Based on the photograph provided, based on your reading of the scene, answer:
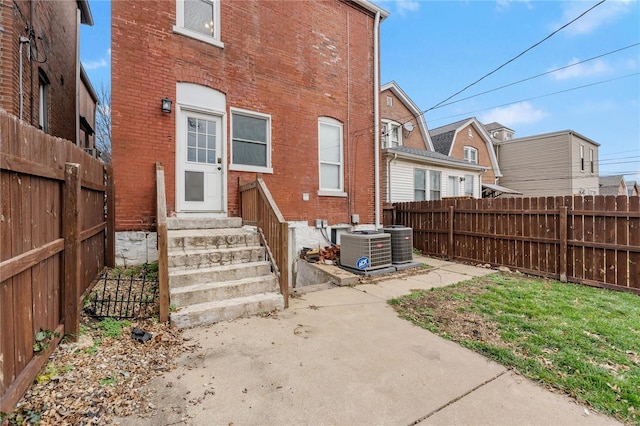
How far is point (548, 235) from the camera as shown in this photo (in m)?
6.37

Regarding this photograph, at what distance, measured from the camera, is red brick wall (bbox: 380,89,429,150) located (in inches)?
609

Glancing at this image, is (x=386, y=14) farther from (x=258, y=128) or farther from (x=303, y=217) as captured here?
(x=303, y=217)

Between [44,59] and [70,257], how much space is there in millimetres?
5920

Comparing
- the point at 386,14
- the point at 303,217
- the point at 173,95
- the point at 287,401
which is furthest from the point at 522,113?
the point at 287,401

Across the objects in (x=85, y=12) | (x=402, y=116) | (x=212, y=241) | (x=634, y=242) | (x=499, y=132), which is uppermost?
Answer: (x=85, y=12)

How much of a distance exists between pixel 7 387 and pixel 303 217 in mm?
5981

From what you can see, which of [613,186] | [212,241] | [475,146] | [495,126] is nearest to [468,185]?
[475,146]

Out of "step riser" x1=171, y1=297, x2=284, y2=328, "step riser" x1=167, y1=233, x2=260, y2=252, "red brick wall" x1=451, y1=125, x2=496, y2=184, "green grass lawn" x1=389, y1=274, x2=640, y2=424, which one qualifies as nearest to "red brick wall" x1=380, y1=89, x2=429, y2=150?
"red brick wall" x1=451, y1=125, x2=496, y2=184

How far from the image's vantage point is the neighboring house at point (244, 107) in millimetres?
5539

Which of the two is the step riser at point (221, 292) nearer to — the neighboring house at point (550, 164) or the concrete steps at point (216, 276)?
the concrete steps at point (216, 276)

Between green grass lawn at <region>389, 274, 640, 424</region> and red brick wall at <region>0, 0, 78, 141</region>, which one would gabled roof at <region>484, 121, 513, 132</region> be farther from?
red brick wall at <region>0, 0, 78, 141</region>

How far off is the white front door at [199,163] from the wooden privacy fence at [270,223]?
70cm

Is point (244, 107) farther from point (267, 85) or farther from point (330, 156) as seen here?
point (330, 156)

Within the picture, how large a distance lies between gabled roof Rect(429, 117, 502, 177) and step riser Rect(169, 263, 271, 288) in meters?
16.3
